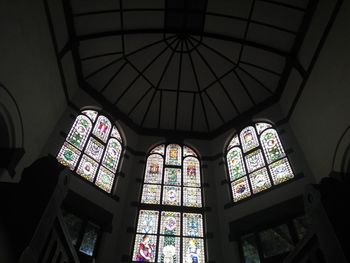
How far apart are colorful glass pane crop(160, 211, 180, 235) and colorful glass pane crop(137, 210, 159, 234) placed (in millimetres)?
213

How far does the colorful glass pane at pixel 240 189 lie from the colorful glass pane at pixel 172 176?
6.62 ft

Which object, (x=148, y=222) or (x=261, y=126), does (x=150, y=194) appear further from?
(x=261, y=126)

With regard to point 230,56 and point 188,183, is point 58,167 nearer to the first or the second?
point 188,183

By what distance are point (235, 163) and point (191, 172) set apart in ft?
5.60

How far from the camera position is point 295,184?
27.5 feet

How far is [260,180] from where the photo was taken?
9.28m

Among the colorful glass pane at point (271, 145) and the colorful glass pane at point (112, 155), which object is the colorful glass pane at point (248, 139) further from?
the colorful glass pane at point (112, 155)

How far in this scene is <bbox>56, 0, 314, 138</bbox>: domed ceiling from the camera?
9117mm

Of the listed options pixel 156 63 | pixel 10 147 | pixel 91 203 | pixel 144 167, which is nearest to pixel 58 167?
pixel 10 147

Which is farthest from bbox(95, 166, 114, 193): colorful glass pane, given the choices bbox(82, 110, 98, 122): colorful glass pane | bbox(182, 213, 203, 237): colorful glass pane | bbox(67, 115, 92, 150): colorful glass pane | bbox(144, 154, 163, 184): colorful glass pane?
bbox(182, 213, 203, 237): colorful glass pane

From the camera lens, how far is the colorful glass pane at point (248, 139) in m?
10.4

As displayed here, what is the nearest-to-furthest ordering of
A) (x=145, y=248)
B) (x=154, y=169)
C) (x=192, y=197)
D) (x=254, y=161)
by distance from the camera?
(x=145, y=248) < (x=192, y=197) < (x=254, y=161) < (x=154, y=169)

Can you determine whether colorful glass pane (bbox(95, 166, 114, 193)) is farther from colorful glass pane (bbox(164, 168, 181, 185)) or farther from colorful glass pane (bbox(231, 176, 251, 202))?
colorful glass pane (bbox(231, 176, 251, 202))

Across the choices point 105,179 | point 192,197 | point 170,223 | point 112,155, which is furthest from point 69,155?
point 192,197
